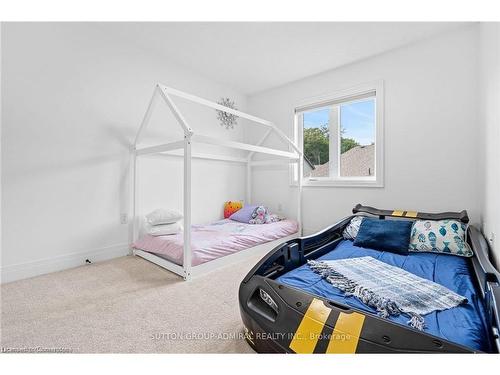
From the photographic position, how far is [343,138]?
3297mm

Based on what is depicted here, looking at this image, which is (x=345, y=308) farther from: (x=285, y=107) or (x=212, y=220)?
(x=285, y=107)

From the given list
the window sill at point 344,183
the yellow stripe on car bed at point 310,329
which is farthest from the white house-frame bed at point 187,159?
the yellow stripe on car bed at point 310,329

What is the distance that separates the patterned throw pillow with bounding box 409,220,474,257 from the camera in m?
1.93

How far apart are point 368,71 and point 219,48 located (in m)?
1.85

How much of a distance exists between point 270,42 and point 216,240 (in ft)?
7.38

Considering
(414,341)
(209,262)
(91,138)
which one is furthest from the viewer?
(91,138)

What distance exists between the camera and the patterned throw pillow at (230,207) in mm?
3663

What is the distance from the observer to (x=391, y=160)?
9.18ft

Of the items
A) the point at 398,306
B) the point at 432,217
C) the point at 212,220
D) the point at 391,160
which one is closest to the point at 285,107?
the point at 391,160

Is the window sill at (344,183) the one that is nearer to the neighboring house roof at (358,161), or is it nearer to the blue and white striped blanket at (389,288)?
the neighboring house roof at (358,161)

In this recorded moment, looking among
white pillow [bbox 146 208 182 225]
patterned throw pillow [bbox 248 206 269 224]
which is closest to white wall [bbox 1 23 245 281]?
white pillow [bbox 146 208 182 225]

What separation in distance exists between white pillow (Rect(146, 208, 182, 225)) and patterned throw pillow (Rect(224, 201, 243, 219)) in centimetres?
102

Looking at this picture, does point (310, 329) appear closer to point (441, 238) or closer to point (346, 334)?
point (346, 334)
